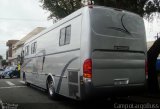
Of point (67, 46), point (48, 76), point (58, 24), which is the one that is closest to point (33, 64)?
point (48, 76)

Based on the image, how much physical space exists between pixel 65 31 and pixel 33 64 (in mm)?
5960

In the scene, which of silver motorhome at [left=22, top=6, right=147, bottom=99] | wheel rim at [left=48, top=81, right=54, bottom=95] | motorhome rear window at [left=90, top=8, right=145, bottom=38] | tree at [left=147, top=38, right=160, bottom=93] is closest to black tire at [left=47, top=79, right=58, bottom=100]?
wheel rim at [left=48, top=81, right=54, bottom=95]

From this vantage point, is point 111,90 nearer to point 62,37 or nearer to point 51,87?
point 62,37

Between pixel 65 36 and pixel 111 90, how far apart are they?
9.40 feet

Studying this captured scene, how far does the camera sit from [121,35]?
9305mm

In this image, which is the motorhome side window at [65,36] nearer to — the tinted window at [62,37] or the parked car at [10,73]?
the tinted window at [62,37]

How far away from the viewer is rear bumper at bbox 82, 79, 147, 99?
841 cm

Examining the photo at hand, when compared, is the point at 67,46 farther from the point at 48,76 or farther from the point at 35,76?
the point at 35,76

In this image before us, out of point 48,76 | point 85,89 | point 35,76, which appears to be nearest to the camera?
point 85,89

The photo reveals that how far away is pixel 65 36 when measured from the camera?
10.5 meters

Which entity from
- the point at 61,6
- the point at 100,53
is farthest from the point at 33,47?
the point at 100,53

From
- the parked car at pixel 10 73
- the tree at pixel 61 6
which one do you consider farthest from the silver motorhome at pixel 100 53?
the parked car at pixel 10 73

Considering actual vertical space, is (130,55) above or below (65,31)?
below

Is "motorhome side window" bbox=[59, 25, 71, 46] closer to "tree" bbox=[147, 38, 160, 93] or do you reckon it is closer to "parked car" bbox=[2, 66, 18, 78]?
"tree" bbox=[147, 38, 160, 93]
